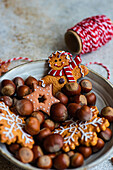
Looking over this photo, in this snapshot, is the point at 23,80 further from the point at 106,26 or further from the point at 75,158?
the point at 106,26

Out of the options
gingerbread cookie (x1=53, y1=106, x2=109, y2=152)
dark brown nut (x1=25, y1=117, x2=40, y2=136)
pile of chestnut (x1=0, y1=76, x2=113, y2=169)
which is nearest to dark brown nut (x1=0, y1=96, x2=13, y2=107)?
pile of chestnut (x1=0, y1=76, x2=113, y2=169)

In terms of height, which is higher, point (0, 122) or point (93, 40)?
point (93, 40)

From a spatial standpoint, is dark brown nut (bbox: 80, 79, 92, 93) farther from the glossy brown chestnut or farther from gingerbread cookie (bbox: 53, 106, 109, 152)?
the glossy brown chestnut

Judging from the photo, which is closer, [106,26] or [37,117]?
[37,117]

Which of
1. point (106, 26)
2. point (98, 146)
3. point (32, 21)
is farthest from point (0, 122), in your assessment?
point (32, 21)

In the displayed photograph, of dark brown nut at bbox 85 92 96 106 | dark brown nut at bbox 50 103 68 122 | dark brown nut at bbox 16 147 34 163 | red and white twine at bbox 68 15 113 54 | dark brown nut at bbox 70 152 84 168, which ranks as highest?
red and white twine at bbox 68 15 113 54

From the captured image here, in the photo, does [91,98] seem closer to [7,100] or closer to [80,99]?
[80,99]
